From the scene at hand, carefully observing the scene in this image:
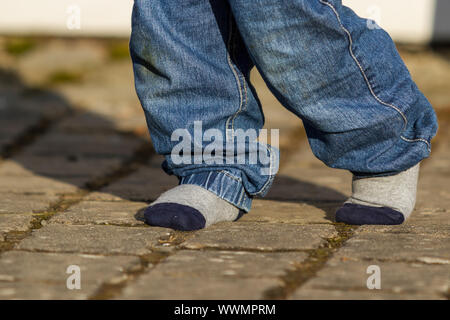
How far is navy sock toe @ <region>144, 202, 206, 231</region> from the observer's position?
1854 millimetres

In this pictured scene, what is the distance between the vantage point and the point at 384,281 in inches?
58.1

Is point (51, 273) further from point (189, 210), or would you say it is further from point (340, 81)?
point (340, 81)

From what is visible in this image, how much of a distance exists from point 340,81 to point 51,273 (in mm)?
749

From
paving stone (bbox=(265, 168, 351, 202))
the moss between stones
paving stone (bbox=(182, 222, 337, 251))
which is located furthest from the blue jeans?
paving stone (bbox=(265, 168, 351, 202))

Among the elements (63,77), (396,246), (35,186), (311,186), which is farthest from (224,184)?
(63,77)

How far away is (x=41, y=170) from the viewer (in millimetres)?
2666

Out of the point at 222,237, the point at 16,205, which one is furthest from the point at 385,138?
the point at 16,205

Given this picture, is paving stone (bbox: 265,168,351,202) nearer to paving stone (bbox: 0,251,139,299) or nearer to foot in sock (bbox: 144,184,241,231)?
foot in sock (bbox: 144,184,241,231)

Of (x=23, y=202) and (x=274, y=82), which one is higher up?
(x=274, y=82)

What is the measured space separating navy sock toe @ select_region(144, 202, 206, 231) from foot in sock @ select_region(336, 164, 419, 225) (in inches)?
13.7

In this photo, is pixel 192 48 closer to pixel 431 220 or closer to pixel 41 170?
pixel 431 220

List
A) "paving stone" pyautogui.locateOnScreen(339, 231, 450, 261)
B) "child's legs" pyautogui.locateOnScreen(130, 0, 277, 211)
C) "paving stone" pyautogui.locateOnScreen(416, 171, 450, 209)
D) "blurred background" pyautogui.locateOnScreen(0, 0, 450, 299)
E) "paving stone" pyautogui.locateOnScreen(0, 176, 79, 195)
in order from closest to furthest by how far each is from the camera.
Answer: "blurred background" pyautogui.locateOnScreen(0, 0, 450, 299) < "paving stone" pyautogui.locateOnScreen(339, 231, 450, 261) < "child's legs" pyautogui.locateOnScreen(130, 0, 277, 211) < "paving stone" pyautogui.locateOnScreen(416, 171, 450, 209) < "paving stone" pyautogui.locateOnScreen(0, 176, 79, 195)

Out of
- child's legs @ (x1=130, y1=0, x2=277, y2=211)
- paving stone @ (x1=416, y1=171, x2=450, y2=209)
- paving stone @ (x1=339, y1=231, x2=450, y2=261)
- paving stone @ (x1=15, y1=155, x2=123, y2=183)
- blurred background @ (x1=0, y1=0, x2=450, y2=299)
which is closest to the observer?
blurred background @ (x1=0, y1=0, x2=450, y2=299)

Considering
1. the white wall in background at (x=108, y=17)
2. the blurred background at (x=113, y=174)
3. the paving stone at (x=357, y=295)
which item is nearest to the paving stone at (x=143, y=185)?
the blurred background at (x=113, y=174)
